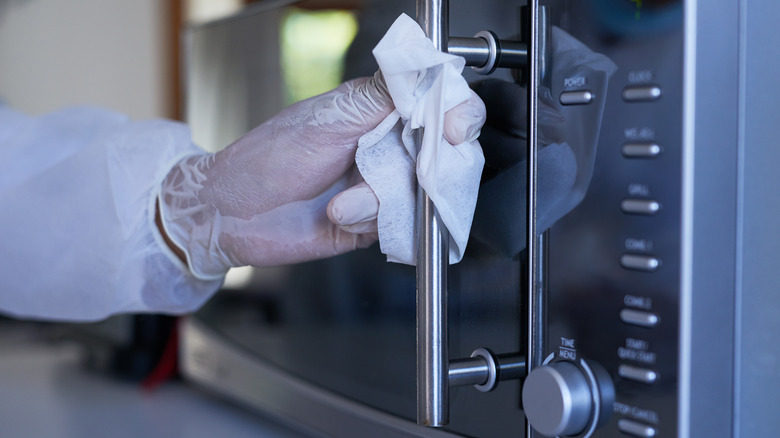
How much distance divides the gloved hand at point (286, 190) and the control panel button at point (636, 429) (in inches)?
7.1

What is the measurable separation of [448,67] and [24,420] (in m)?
0.66

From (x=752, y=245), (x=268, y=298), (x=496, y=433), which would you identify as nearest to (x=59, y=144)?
(x=268, y=298)

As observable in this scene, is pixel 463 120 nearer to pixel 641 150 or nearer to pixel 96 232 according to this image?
pixel 641 150

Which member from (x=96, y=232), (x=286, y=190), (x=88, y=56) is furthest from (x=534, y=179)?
(x=88, y=56)

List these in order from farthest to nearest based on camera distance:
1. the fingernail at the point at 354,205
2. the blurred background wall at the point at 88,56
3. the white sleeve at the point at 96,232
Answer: the blurred background wall at the point at 88,56 < the white sleeve at the point at 96,232 < the fingernail at the point at 354,205

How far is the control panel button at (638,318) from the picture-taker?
36cm

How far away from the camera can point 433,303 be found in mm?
412

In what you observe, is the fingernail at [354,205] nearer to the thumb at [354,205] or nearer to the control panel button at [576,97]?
the thumb at [354,205]

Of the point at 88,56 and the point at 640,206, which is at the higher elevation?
the point at 88,56

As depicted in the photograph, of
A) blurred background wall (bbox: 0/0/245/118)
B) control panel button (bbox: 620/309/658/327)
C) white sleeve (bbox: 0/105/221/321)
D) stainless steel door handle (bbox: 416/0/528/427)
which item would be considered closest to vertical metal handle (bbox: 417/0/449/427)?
stainless steel door handle (bbox: 416/0/528/427)

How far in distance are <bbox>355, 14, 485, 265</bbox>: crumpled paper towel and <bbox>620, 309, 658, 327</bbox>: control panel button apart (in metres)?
0.11

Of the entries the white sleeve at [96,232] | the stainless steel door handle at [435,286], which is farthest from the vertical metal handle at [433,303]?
the white sleeve at [96,232]

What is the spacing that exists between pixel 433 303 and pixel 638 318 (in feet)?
0.37

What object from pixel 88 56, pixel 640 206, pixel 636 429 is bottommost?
pixel 636 429
